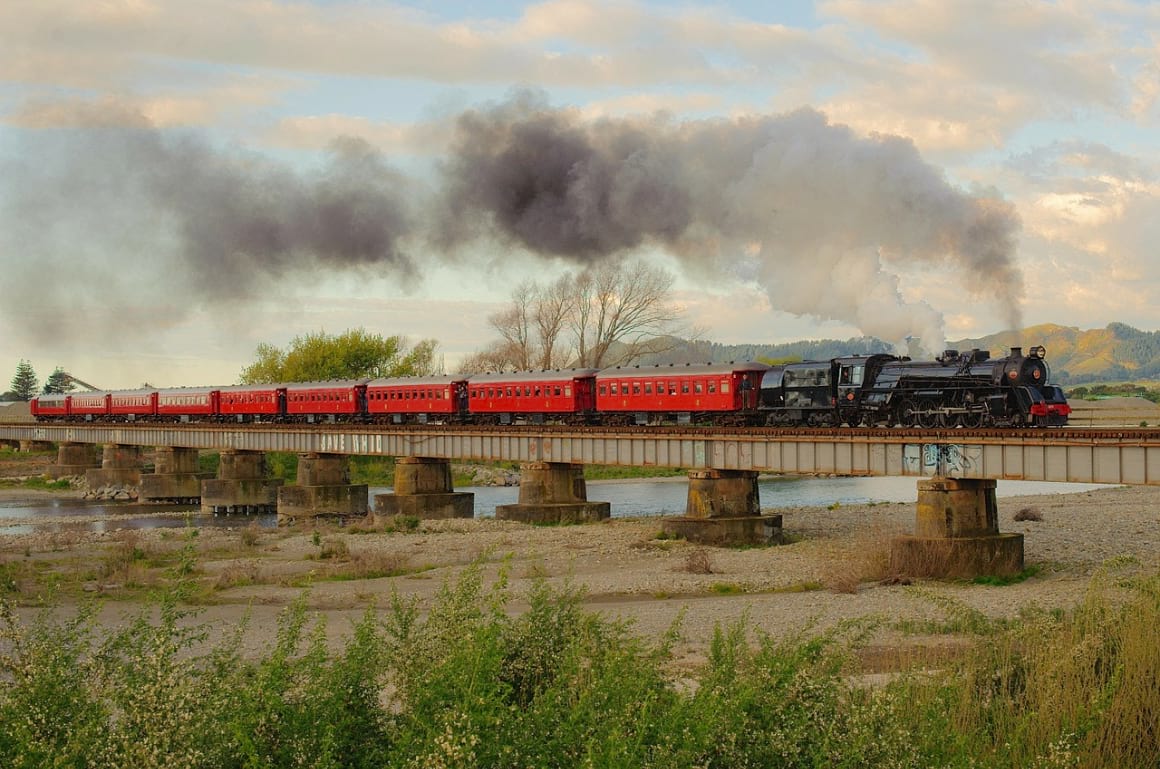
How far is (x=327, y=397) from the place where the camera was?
69.6m

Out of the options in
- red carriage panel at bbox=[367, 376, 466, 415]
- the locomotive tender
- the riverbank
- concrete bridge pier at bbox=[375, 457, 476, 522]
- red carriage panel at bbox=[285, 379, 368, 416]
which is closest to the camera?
the riverbank

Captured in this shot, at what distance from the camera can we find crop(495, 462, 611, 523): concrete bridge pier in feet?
164

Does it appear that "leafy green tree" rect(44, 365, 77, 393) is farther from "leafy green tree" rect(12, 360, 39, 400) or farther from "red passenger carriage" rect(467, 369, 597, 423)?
"red passenger carriage" rect(467, 369, 597, 423)

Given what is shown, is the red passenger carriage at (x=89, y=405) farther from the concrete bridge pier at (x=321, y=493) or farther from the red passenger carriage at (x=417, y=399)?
the red passenger carriage at (x=417, y=399)

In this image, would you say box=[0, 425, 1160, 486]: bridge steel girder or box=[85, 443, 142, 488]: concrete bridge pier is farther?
box=[85, 443, 142, 488]: concrete bridge pier

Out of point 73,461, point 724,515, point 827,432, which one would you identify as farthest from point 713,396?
point 73,461

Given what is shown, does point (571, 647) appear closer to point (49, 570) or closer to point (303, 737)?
point (303, 737)

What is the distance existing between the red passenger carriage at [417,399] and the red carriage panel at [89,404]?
38.1 m

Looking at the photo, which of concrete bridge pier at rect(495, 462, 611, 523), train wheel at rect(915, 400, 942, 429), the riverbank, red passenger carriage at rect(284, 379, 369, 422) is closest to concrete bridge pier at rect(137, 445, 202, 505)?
red passenger carriage at rect(284, 379, 369, 422)

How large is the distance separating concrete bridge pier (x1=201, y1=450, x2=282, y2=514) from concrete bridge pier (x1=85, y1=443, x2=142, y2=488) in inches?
523

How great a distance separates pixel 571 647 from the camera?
1273 cm

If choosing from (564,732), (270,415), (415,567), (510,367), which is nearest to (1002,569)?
(415,567)

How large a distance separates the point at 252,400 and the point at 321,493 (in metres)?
15.0

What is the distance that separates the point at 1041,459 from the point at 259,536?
3163 cm
